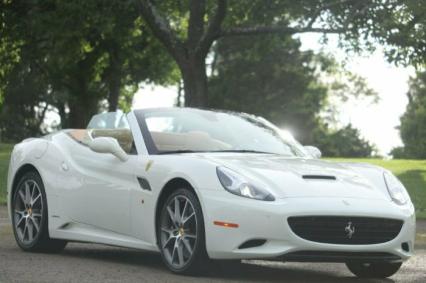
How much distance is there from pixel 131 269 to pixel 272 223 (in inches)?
59.6

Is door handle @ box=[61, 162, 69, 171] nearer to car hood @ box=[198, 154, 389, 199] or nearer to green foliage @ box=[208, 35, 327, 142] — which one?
car hood @ box=[198, 154, 389, 199]

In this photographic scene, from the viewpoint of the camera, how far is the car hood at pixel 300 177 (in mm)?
7770

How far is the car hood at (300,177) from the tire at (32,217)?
7.31 ft

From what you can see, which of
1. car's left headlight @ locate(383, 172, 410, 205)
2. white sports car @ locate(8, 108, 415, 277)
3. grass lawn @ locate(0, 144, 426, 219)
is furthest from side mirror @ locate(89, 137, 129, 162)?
grass lawn @ locate(0, 144, 426, 219)

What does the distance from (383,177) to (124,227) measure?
220cm

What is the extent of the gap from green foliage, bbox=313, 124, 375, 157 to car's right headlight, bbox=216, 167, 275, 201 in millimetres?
70999

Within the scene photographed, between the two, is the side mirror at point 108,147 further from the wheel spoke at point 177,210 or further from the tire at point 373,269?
the tire at point 373,269

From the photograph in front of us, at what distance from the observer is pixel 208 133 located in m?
9.09

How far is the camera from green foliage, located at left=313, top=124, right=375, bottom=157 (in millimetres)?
81625

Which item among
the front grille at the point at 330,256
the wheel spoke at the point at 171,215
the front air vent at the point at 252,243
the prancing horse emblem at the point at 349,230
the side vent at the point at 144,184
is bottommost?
the front grille at the point at 330,256

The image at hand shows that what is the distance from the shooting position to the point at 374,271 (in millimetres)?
8570

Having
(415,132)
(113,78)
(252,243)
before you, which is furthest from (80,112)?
(252,243)

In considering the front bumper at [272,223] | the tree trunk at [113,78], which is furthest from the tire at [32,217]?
the tree trunk at [113,78]

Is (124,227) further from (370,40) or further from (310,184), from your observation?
(370,40)
